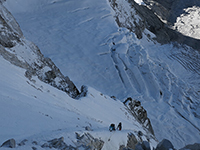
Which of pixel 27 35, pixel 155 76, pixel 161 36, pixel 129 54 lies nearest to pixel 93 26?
pixel 129 54

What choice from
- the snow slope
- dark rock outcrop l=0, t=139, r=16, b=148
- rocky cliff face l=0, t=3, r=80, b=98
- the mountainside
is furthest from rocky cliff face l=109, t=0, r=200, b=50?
dark rock outcrop l=0, t=139, r=16, b=148

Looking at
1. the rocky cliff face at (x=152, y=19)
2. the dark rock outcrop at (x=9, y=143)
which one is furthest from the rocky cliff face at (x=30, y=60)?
the rocky cliff face at (x=152, y=19)

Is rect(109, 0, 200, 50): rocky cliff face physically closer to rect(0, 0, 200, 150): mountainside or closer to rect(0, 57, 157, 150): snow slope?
rect(0, 0, 200, 150): mountainside

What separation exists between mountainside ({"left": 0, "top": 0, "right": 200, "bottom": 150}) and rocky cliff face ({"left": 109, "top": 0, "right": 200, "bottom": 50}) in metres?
0.18

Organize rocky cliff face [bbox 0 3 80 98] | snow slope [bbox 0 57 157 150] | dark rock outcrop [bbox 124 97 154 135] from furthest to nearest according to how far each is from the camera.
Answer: dark rock outcrop [bbox 124 97 154 135] → rocky cliff face [bbox 0 3 80 98] → snow slope [bbox 0 57 157 150]

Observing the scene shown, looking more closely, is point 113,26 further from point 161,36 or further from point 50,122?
point 50,122

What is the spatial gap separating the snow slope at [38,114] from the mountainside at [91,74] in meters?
0.02

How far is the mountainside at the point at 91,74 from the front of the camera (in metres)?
5.24

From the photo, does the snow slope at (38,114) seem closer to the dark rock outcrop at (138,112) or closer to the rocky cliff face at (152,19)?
the dark rock outcrop at (138,112)

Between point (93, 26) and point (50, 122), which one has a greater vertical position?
point (50, 122)

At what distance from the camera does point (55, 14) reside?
19891mm

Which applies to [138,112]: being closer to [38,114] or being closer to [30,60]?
[30,60]

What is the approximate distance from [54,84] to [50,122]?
166 inches

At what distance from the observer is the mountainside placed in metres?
5.24
